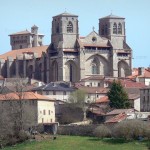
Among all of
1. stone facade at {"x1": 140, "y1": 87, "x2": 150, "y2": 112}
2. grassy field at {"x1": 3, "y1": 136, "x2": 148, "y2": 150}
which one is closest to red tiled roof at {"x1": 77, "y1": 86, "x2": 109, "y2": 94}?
stone facade at {"x1": 140, "y1": 87, "x2": 150, "y2": 112}

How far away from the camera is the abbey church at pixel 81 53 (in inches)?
5605

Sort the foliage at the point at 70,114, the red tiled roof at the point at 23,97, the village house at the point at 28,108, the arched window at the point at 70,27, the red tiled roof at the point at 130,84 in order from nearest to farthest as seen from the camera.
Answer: the village house at the point at 28,108 → the red tiled roof at the point at 23,97 → the foliage at the point at 70,114 → the red tiled roof at the point at 130,84 → the arched window at the point at 70,27

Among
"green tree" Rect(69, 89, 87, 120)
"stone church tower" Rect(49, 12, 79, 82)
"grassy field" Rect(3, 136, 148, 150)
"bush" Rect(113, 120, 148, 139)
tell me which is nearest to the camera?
"grassy field" Rect(3, 136, 148, 150)

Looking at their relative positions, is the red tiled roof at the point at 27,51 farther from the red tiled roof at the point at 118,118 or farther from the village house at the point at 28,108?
the red tiled roof at the point at 118,118

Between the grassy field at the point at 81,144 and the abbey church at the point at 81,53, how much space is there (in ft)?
145

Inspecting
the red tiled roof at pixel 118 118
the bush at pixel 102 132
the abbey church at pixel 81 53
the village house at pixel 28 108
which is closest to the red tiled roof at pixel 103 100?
the village house at pixel 28 108

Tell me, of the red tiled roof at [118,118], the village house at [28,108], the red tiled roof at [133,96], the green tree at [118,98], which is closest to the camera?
the village house at [28,108]

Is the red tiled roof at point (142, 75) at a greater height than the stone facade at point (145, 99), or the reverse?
the red tiled roof at point (142, 75)

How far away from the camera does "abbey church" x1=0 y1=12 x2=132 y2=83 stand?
142 metres

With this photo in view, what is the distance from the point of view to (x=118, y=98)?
379 feet

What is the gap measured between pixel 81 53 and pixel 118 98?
90.5 ft

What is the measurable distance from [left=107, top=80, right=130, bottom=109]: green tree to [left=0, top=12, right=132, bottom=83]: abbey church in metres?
26.1

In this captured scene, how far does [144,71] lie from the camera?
145750 millimetres

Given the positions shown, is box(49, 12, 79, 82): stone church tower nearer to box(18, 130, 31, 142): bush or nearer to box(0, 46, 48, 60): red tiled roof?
box(0, 46, 48, 60): red tiled roof
